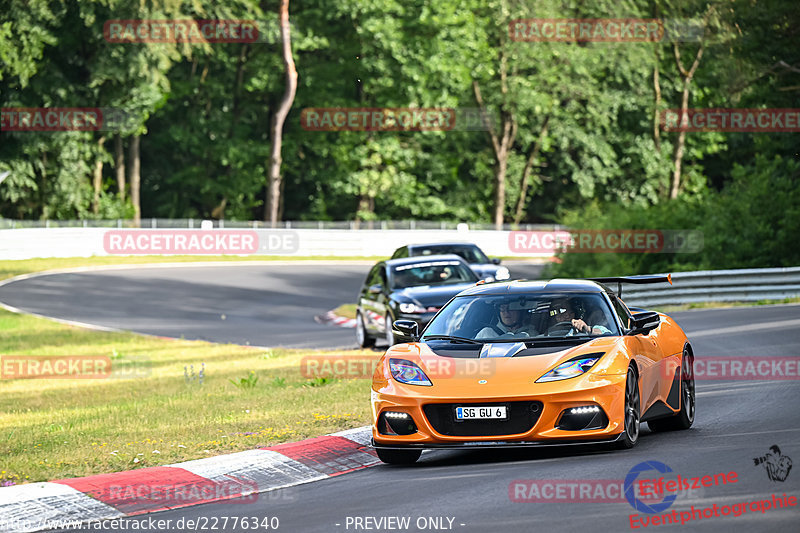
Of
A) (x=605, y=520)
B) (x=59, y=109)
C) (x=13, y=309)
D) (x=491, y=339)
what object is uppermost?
(x=59, y=109)

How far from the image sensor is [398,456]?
365 inches

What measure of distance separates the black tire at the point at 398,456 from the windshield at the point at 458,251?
17103 mm

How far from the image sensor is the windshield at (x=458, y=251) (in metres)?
26.4

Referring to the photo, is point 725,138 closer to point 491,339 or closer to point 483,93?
point 483,93

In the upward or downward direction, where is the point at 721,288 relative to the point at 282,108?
downward

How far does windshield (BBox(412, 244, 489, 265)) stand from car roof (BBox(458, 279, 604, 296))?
51.6ft

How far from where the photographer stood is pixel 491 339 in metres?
9.59

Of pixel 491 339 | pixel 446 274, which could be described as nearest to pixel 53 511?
pixel 491 339

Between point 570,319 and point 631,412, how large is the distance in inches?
41.4

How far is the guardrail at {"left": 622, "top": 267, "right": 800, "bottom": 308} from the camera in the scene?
27391 millimetres

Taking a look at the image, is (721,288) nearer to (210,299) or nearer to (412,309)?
(412,309)

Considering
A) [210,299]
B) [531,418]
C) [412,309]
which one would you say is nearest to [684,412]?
[531,418]

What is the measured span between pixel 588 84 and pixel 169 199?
24762mm

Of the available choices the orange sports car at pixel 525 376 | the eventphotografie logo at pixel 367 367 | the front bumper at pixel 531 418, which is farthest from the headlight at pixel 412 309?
the front bumper at pixel 531 418
